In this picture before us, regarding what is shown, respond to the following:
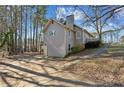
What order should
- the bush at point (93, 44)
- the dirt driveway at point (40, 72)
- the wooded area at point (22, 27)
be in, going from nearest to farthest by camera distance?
the dirt driveway at point (40, 72), the bush at point (93, 44), the wooded area at point (22, 27)

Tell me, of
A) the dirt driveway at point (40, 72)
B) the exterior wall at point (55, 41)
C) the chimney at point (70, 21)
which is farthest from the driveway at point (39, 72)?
the chimney at point (70, 21)

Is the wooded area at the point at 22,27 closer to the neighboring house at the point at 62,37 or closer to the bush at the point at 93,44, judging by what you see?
the neighboring house at the point at 62,37

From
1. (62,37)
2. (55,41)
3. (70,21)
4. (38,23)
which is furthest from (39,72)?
(70,21)

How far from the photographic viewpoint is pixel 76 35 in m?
4.97

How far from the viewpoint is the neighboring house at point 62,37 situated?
4.96 m

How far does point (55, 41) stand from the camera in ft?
16.6

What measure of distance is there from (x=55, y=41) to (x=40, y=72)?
2.01ft

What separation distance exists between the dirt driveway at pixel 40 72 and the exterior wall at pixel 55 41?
0.43 feet

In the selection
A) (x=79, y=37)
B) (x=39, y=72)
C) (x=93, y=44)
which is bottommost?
(x=39, y=72)

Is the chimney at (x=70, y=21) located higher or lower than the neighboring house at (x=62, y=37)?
higher

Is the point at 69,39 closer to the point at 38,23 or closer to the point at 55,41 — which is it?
the point at 55,41

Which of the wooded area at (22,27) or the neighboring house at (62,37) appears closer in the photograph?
the neighboring house at (62,37)

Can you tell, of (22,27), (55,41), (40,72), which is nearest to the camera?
(40,72)
